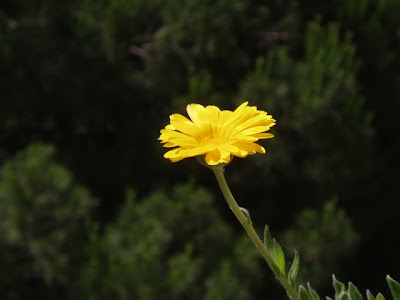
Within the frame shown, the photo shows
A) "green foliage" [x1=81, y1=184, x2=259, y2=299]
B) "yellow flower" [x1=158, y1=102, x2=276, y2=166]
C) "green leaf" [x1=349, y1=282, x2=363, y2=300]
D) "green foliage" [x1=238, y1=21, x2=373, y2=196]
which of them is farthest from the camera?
"green foliage" [x1=238, y1=21, x2=373, y2=196]

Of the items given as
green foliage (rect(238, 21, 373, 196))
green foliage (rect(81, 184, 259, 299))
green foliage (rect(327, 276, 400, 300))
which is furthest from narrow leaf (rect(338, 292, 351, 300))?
green foliage (rect(238, 21, 373, 196))

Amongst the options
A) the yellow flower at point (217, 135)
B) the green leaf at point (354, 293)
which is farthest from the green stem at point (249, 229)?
the green leaf at point (354, 293)

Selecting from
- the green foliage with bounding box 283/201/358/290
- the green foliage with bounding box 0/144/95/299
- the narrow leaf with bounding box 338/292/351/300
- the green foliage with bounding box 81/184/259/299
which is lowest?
the narrow leaf with bounding box 338/292/351/300

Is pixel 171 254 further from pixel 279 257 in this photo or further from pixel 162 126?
pixel 279 257

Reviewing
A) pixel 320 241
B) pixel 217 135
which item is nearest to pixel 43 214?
pixel 320 241

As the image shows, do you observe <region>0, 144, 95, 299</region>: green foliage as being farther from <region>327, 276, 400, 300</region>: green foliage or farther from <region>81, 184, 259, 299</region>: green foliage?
<region>327, 276, 400, 300</region>: green foliage

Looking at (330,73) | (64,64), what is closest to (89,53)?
(64,64)
